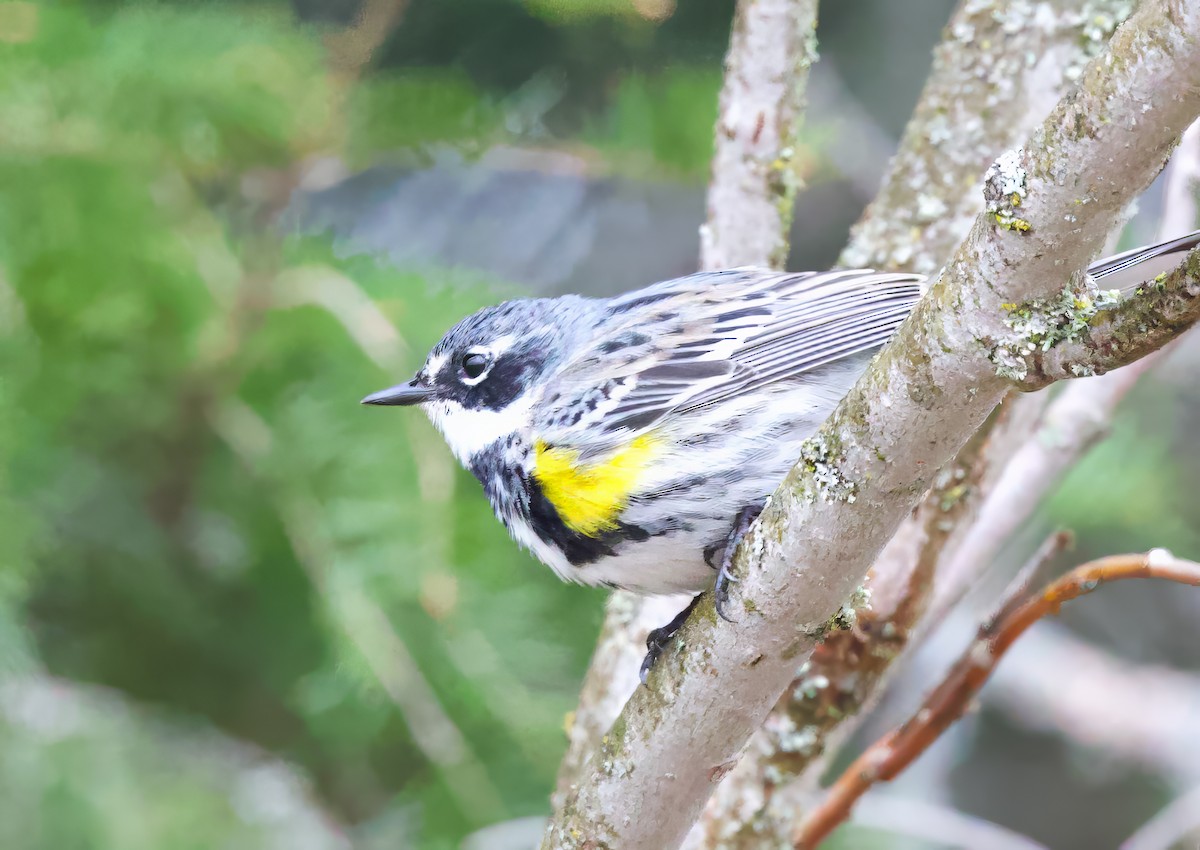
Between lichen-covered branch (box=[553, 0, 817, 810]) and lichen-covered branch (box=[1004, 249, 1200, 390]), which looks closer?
lichen-covered branch (box=[1004, 249, 1200, 390])

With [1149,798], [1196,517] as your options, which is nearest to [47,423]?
[1196,517]

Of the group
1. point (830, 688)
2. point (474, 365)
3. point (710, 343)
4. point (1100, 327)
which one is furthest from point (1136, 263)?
point (474, 365)

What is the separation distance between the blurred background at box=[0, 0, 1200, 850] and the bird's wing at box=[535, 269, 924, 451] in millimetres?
482

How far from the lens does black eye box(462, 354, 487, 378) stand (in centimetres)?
198

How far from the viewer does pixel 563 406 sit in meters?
1.74

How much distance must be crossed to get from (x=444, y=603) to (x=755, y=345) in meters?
0.75

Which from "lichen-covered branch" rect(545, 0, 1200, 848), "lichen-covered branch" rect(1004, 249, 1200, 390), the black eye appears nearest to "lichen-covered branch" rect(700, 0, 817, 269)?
the black eye

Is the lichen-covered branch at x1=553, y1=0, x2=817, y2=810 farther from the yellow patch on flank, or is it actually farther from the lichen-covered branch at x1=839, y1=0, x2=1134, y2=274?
the yellow patch on flank

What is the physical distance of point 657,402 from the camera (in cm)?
168

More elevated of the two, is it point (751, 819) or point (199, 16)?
Answer: point (199, 16)

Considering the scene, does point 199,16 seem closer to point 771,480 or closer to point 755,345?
point 755,345

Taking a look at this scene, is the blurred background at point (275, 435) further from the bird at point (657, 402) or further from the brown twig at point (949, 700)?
the brown twig at point (949, 700)

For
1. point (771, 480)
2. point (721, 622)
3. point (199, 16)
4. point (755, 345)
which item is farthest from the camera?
point (199, 16)

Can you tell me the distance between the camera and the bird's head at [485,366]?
194cm
